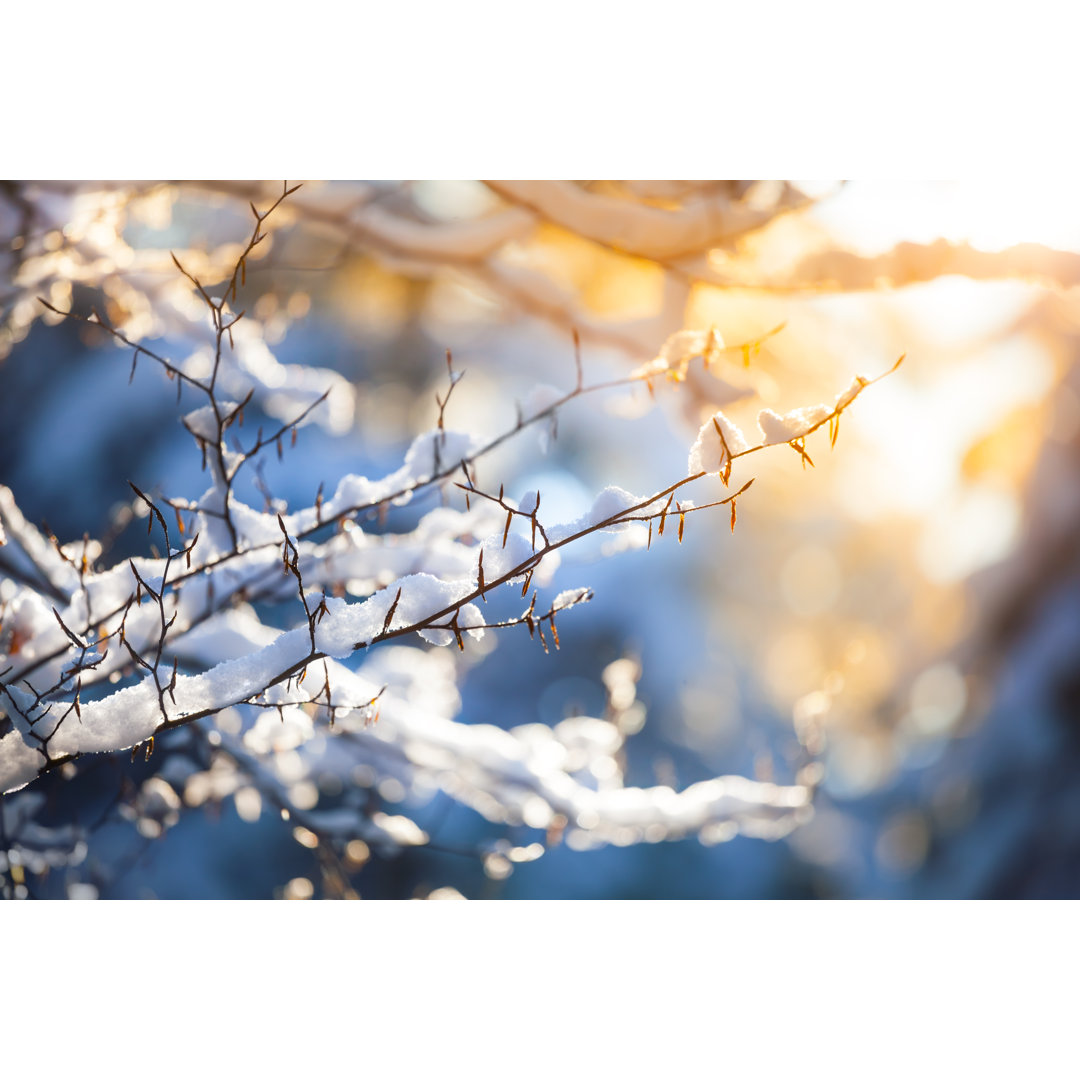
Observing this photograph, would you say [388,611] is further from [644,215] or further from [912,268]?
[912,268]

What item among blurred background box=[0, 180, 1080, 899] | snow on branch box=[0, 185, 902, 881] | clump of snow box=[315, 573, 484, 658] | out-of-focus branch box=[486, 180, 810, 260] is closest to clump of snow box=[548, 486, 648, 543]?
snow on branch box=[0, 185, 902, 881]

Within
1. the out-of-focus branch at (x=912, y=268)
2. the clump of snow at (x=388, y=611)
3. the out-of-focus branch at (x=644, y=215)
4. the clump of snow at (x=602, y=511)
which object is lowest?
the clump of snow at (x=388, y=611)

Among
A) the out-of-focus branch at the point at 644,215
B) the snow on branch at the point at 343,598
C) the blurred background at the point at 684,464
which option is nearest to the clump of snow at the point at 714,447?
the snow on branch at the point at 343,598

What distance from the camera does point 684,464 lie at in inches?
55.1

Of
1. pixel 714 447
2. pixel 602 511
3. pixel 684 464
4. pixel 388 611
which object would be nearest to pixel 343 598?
pixel 388 611

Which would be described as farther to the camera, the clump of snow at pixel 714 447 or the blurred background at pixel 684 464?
the blurred background at pixel 684 464

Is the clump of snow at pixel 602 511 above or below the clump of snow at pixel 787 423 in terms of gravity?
below

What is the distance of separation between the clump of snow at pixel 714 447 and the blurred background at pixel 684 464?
16.4 inches

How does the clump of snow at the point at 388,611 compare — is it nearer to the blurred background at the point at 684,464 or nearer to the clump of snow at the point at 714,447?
the clump of snow at the point at 714,447

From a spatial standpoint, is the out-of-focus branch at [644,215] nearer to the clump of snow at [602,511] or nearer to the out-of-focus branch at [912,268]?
the out-of-focus branch at [912,268]

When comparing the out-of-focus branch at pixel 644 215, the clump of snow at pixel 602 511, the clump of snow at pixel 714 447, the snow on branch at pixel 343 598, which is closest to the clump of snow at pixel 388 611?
the snow on branch at pixel 343 598

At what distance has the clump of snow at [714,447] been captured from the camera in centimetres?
61

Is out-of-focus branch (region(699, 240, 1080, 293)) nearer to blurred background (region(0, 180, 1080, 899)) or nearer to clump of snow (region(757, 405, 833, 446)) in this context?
blurred background (region(0, 180, 1080, 899))
